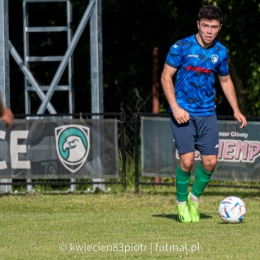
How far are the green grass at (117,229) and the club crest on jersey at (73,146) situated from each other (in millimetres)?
539

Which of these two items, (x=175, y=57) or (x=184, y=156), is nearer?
(x=175, y=57)

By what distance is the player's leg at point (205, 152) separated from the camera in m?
9.01

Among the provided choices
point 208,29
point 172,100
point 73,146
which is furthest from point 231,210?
point 73,146

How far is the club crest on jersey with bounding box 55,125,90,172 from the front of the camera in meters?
12.9

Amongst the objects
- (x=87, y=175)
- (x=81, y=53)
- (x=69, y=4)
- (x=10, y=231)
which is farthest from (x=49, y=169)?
(x=81, y=53)

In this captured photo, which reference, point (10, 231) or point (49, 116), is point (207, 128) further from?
point (49, 116)

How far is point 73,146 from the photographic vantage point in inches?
506

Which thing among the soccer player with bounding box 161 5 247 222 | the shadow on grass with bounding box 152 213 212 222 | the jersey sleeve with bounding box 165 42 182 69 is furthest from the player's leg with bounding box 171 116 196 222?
the jersey sleeve with bounding box 165 42 182 69

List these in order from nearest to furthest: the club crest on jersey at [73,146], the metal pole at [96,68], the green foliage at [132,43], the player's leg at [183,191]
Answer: the player's leg at [183,191] → the club crest on jersey at [73,146] → the metal pole at [96,68] → the green foliage at [132,43]

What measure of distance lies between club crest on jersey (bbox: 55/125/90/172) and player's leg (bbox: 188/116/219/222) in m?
3.82

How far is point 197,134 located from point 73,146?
13.5 feet

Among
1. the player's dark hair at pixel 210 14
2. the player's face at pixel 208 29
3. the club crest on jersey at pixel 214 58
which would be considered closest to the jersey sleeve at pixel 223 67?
the club crest on jersey at pixel 214 58

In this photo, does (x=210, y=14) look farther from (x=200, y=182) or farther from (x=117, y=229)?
(x=117, y=229)

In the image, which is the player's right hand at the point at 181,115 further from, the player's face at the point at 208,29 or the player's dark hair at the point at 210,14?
the player's dark hair at the point at 210,14
